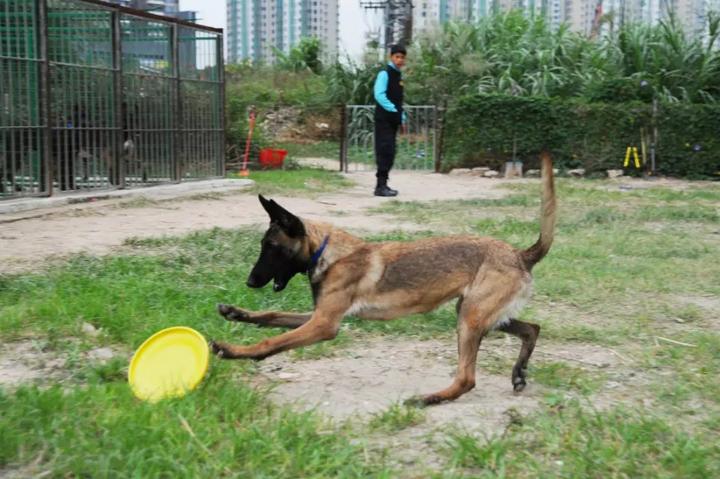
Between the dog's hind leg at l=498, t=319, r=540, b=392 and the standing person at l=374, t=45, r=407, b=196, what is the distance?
9.19 m

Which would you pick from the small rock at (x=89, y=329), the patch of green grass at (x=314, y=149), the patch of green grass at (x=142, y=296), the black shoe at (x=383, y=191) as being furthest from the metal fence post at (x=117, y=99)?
the patch of green grass at (x=314, y=149)

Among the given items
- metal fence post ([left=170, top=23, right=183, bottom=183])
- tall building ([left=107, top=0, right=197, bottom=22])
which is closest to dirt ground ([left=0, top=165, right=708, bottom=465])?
metal fence post ([left=170, top=23, right=183, bottom=183])

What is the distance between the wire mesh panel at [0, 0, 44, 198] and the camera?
10.1 metres

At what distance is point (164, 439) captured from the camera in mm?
3229

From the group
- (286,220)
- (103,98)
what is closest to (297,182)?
(103,98)

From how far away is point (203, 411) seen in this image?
Answer: 361 cm

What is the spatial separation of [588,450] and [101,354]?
2.62 metres

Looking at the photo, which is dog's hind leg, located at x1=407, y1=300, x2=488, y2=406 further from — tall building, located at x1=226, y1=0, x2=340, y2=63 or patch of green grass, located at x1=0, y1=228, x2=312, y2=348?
tall building, located at x1=226, y1=0, x2=340, y2=63

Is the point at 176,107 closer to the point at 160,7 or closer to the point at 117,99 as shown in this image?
the point at 117,99

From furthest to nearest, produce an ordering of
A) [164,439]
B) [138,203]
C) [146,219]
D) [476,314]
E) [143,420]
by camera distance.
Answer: [138,203]
[146,219]
[476,314]
[143,420]
[164,439]

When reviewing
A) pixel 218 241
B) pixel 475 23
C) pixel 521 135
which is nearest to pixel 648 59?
pixel 521 135

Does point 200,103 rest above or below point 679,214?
above

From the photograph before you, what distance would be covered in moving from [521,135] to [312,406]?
15390mm

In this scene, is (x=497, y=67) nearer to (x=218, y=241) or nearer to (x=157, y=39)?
(x=157, y=39)
